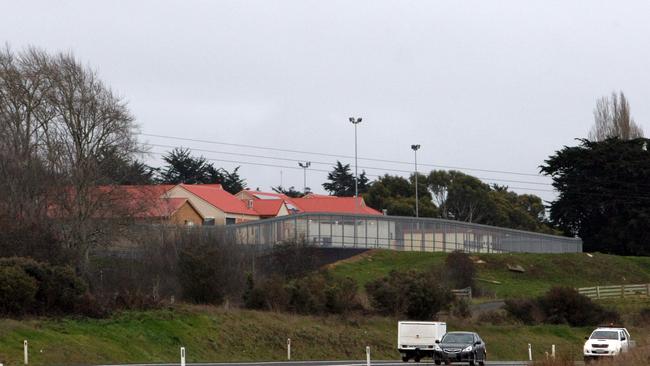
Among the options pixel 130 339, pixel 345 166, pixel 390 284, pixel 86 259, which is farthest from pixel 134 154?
pixel 345 166

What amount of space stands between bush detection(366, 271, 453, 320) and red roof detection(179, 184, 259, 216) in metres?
47.2

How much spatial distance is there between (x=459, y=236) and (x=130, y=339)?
56081 millimetres

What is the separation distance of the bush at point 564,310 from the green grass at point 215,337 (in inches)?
151

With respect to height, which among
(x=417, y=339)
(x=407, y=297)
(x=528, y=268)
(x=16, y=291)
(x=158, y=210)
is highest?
(x=158, y=210)

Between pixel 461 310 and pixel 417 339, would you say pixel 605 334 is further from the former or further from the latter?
pixel 461 310

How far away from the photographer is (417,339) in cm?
4825

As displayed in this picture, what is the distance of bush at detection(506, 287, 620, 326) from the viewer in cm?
6881

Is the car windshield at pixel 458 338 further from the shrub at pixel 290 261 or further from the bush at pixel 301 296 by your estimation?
the shrub at pixel 290 261

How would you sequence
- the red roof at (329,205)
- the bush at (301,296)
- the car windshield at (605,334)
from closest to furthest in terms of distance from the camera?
the car windshield at (605,334)
the bush at (301,296)
the red roof at (329,205)

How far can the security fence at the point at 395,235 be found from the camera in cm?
8838

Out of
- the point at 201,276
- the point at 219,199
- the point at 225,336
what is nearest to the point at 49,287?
the point at 225,336

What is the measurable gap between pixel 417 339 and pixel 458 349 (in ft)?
21.4

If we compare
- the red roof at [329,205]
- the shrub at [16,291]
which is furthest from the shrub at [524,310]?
the red roof at [329,205]

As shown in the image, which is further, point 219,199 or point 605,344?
point 219,199
